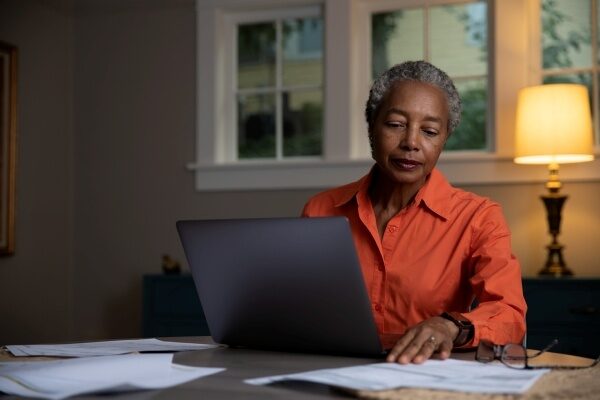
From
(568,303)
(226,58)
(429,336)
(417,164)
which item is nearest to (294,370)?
(429,336)

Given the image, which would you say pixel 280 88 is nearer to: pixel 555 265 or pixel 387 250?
pixel 555 265

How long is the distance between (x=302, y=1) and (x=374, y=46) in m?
0.46

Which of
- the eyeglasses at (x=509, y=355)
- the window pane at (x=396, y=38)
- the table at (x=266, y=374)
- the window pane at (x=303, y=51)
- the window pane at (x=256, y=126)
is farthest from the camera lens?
the window pane at (x=256, y=126)

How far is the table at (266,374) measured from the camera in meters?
1.12

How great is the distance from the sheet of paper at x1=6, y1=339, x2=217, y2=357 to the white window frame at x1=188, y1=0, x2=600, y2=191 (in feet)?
8.38

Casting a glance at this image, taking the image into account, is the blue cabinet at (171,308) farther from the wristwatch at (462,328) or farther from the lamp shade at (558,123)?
the wristwatch at (462,328)

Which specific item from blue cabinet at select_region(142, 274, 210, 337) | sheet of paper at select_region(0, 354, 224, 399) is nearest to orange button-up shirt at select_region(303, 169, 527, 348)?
sheet of paper at select_region(0, 354, 224, 399)

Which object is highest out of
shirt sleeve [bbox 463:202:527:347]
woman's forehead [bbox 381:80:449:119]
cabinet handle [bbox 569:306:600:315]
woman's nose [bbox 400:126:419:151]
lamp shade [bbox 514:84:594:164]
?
lamp shade [bbox 514:84:594:164]

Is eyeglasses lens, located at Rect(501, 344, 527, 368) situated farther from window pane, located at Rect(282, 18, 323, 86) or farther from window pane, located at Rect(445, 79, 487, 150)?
window pane, located at Rect(282, 18, 323, 86)

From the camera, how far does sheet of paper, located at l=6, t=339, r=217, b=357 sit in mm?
1538

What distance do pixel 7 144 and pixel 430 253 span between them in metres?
3.05

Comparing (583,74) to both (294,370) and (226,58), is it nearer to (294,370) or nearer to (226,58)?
(226,58)

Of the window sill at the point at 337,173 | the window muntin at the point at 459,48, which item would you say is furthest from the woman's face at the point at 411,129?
the window muntin at the point at 459,48

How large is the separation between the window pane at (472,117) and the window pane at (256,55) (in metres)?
1.08
